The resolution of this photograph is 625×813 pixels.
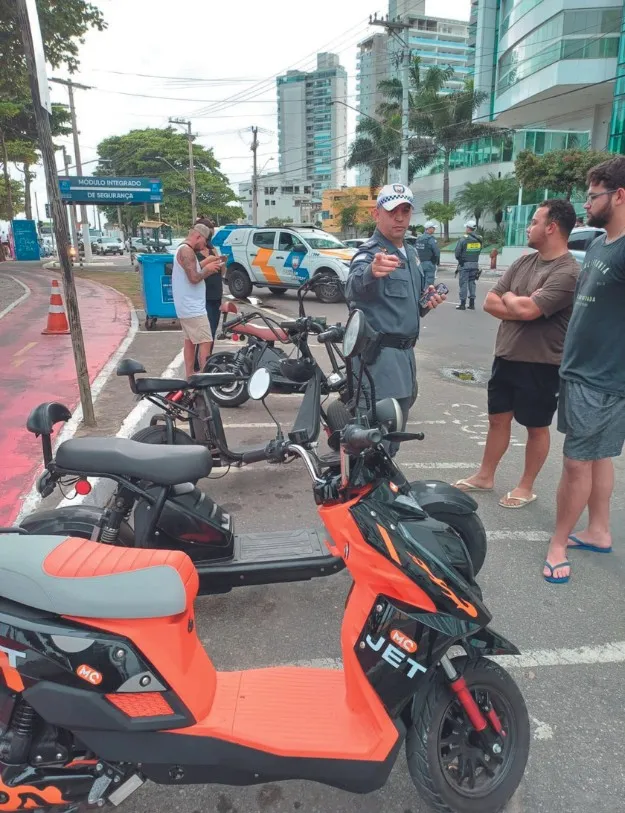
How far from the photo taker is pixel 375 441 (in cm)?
174

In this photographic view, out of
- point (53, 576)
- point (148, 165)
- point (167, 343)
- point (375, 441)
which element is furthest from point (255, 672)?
point (148, 165)

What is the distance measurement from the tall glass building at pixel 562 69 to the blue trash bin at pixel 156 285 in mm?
24124

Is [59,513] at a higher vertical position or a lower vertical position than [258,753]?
higher

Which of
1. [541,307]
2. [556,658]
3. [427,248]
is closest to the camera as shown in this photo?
[556,658]

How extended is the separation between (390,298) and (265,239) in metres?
13.6

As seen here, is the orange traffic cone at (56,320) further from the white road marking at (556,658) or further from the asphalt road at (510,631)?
the white road marking at (556,658)

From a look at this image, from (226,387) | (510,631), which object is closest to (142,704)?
(510,631)

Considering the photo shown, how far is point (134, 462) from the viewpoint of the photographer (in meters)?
2.21

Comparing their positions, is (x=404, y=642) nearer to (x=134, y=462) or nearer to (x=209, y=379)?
(x=134, y=462)

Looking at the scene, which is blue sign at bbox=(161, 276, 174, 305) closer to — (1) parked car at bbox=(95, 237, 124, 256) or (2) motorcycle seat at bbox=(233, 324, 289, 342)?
(2) motorcycle seat at bbox=(233, 324, 289, 342)

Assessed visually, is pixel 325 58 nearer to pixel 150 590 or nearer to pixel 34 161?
pixel 34 161

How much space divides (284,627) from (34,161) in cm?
4732

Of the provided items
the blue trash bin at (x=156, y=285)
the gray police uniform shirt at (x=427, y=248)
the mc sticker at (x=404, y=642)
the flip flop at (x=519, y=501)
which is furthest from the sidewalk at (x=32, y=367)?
the gray police uniform shirt at (x=427, y=248)

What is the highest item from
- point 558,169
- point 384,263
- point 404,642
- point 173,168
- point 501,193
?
point 173,168
